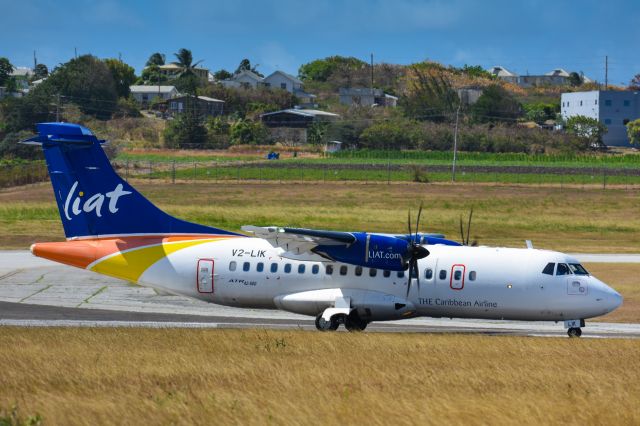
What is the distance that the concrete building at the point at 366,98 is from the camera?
19375 centimetres

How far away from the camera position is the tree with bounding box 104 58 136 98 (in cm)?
17950

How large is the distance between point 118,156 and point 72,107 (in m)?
35.6

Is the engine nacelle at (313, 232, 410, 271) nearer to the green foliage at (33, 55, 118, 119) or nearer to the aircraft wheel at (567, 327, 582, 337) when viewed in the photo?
the aircraft wheel at (567, 327, 582, 337)

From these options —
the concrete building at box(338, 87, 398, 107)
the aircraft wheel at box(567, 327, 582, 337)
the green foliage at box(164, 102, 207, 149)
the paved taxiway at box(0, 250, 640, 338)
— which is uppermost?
the concrete building at box(338, 87, 398, 107)

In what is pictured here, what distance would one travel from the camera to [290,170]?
109125mm

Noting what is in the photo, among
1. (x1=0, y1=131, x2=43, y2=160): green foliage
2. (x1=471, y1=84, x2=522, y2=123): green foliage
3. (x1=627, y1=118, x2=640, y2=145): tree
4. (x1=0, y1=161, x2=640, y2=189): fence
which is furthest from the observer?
(x1=471, y1=84, x2=522, y2=123): green foliage

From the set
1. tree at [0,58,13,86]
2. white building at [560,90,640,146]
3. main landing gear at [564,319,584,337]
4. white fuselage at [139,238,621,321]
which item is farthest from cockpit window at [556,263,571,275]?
tree at [0,58,13,86]

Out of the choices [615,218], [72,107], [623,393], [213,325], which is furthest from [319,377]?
[72,107]

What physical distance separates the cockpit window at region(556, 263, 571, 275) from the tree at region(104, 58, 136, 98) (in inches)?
6071

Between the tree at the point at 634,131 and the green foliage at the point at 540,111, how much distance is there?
2301cm

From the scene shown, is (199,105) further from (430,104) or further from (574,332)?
(574,332)

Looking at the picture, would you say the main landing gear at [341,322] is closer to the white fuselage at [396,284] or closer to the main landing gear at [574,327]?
the white fuselage at [396,284]

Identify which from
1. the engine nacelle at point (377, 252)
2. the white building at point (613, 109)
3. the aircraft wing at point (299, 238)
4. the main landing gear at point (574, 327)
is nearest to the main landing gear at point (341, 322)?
the engine nacelle at point (377, 252)

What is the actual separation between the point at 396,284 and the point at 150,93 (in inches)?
6317
